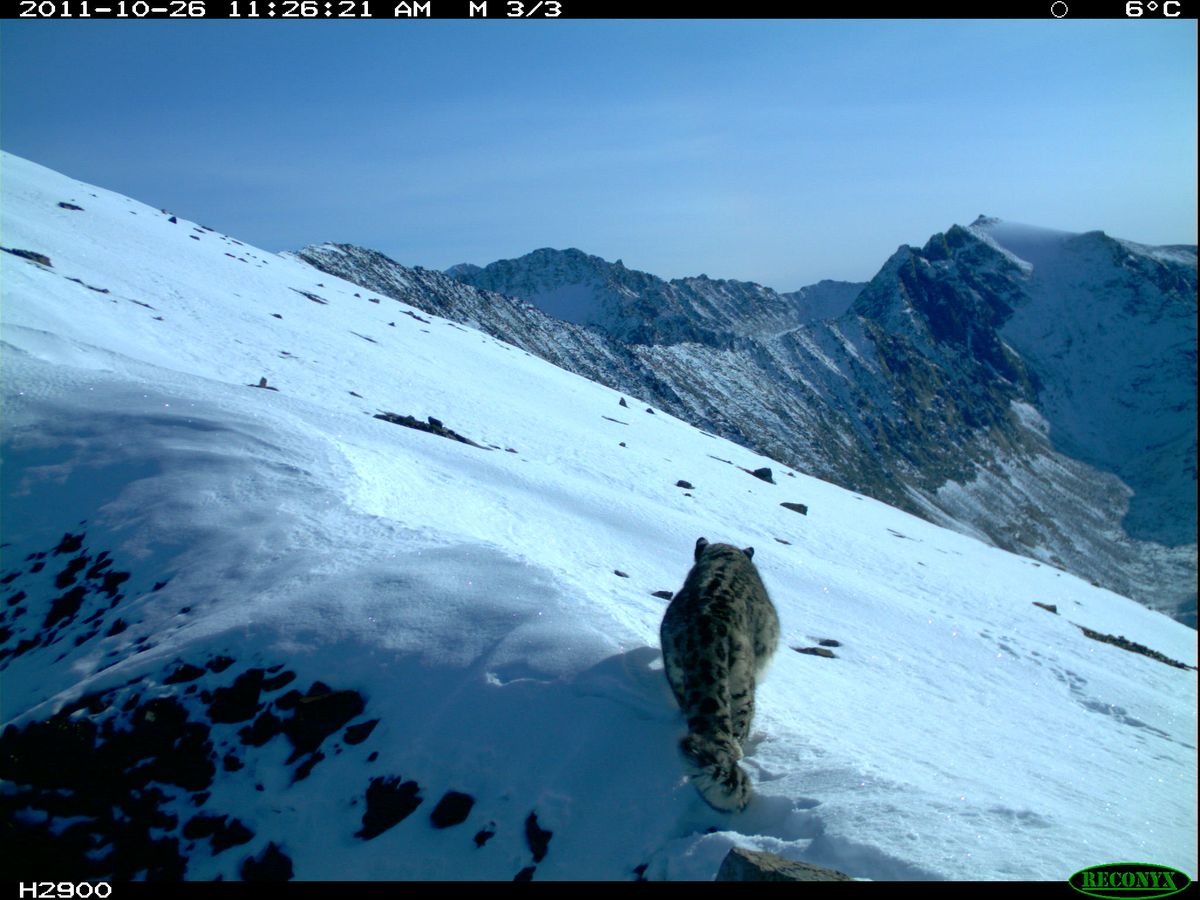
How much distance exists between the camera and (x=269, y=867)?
20.6 feet

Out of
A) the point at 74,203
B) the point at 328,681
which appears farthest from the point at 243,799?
the point at 74,203

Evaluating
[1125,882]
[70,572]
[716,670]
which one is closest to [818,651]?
[716,670]

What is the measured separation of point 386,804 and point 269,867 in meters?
1.02

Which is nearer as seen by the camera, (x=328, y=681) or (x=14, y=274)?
(x=328, y=681)

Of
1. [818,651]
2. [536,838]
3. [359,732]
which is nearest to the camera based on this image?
[536,838]

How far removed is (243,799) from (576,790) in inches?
119

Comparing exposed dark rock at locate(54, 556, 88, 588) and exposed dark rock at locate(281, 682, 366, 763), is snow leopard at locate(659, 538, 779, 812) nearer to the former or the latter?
exposed dark rock at locate(281, 682, 366, 763)

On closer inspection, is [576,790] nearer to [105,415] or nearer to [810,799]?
[810,799]

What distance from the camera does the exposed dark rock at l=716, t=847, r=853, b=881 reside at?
15.9ft

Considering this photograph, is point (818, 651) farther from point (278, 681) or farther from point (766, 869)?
point (278, 681)

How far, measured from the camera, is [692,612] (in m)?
7.20

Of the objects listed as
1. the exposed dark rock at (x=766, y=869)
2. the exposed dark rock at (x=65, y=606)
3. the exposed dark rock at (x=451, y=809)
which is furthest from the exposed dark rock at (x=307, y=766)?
the exposed dark rock at (x=65, y=606)

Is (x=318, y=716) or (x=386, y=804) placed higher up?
(x=318, y=716)

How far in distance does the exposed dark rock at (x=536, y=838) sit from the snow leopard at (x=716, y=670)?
4.11 ft
